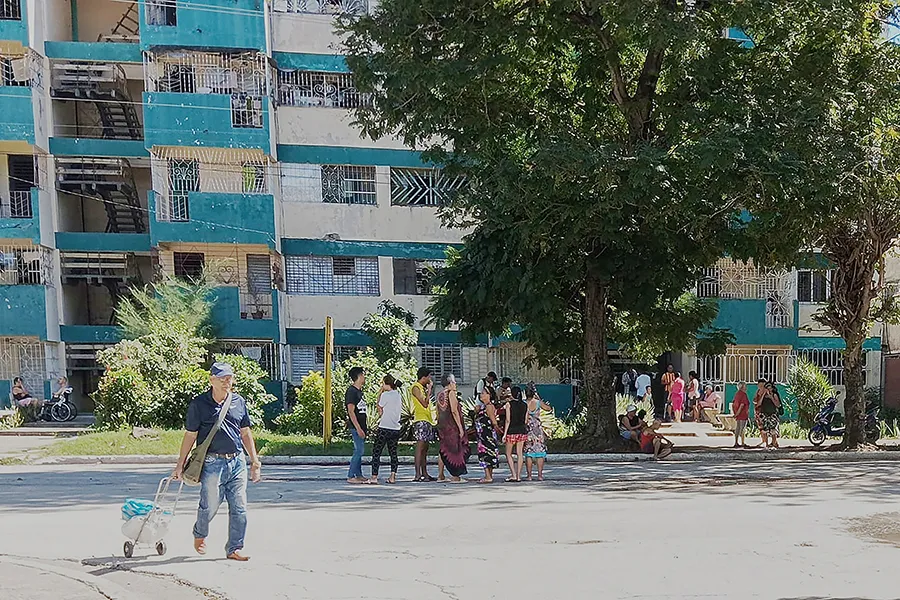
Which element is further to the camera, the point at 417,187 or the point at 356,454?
the point at 417,187

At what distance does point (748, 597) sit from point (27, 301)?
2480cm

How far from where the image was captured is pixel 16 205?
26.3 metres

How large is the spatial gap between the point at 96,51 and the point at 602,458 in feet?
67.4

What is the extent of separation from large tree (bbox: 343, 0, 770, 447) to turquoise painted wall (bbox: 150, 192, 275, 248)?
31.1 feet

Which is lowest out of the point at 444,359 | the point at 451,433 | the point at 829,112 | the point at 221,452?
the point at 444,359

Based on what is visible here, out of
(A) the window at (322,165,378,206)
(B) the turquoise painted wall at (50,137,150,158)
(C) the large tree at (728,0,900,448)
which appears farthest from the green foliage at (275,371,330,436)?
(C) the large tree at (728,0,900,448)

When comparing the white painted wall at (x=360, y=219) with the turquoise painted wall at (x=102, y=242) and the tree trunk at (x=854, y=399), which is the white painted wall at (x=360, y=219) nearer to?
the turquoise painted wall at (x=102, y=242)

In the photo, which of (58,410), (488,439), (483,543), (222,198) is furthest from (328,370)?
(58,410)

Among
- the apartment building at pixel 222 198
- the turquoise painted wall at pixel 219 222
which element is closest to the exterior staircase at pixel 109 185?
the apartment building at pixel 222 198

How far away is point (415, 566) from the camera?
7.06 m

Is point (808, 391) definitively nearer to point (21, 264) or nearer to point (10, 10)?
point (21, 264)

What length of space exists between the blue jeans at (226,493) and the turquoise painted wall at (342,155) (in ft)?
69.7

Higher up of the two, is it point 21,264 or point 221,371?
point 21,264

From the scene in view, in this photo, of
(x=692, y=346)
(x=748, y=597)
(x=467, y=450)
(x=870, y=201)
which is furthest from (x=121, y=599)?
(x=692, y=346)
